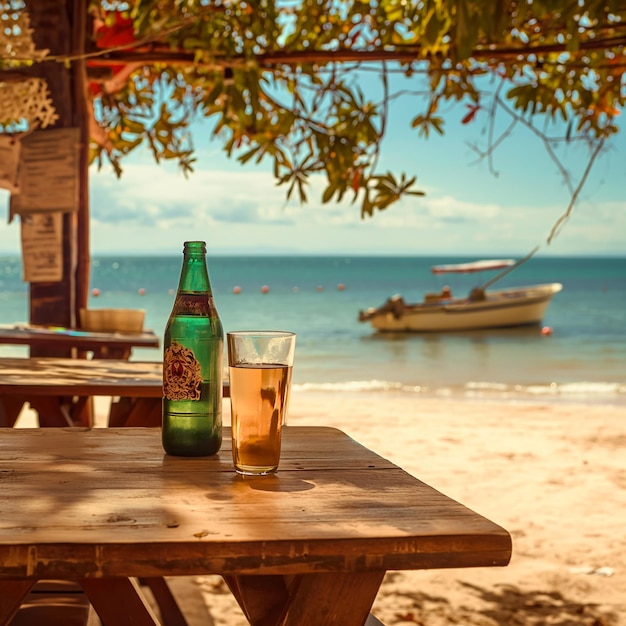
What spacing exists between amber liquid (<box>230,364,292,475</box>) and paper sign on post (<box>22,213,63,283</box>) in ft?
10.7

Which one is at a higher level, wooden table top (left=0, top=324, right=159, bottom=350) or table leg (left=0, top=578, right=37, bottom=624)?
table leg (left=0, top=578, right=37, bottom=624)

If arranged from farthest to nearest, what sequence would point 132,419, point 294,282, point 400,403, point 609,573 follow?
1. point 294,282
2. point 400,403
3. point 609,573
4. point 132,419

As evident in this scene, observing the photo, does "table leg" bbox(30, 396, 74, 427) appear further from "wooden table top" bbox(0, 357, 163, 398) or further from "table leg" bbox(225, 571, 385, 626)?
"table leg" bbox(225, 571, 385, 626)

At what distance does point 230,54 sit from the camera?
411 cm

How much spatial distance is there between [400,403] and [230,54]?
506cm

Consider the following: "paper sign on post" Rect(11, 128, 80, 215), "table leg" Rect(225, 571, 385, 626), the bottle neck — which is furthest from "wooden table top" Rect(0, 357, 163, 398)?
"paper sign on post" Rect(11, 128, 80, 215)

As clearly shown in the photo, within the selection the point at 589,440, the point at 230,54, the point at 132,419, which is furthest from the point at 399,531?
the point at 589,440

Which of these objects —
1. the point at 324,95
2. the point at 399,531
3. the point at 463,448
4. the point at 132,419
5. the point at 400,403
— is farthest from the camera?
the point at 400,403

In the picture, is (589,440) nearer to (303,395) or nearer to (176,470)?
(303,395)

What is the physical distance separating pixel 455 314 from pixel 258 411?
20.4m

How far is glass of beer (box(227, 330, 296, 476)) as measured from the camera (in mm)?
1104

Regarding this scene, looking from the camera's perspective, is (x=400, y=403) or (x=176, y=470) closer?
(x=176, y=470)

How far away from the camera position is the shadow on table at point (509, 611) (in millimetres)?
2572

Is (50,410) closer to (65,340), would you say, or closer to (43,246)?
(65,340)
